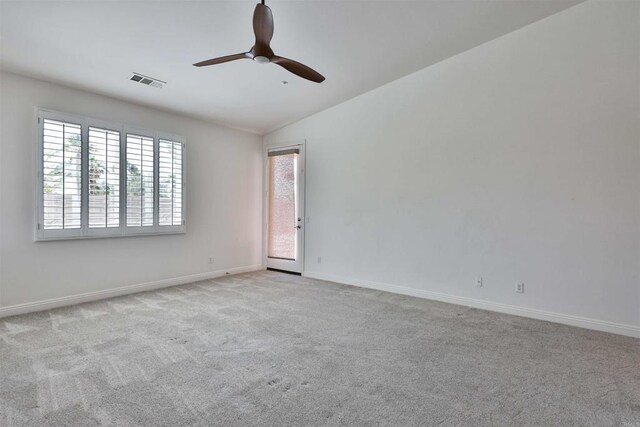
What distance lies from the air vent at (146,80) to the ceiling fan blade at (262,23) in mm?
2158

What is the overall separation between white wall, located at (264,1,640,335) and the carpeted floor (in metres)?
0.52

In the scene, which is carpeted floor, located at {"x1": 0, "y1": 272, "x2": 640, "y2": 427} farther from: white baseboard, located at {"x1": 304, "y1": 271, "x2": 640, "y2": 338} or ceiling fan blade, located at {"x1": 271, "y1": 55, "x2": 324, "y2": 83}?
ceiling fan blade, located at {"x1": 271, "y1": 55, "x2": 324, "y2": 83}

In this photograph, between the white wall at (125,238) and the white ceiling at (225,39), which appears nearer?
the white ceiling at (225,39)

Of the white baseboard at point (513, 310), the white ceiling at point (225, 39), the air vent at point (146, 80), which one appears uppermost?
the white ceiling at point (225, 39)

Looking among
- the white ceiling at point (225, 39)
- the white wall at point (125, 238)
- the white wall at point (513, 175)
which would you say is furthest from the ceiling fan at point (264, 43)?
the white wall at point (125, 238)

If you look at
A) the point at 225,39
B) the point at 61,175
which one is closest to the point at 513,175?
the point at 225,39

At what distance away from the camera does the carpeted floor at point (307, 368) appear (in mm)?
1989

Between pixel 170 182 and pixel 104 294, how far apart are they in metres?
1.82

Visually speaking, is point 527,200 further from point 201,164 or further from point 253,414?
point 201,164

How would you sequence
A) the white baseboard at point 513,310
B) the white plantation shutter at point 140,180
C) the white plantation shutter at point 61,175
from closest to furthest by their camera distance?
the white baseboard at point 513,310
the white plantation shutter at point 61,175
the white plantation shutter at point 140,180

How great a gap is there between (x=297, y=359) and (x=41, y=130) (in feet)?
12.9

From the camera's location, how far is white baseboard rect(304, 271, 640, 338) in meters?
3.34

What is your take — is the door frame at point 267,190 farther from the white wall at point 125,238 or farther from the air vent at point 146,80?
the air vent at point 146,80

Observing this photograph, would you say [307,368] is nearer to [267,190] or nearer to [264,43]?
[264,43]
